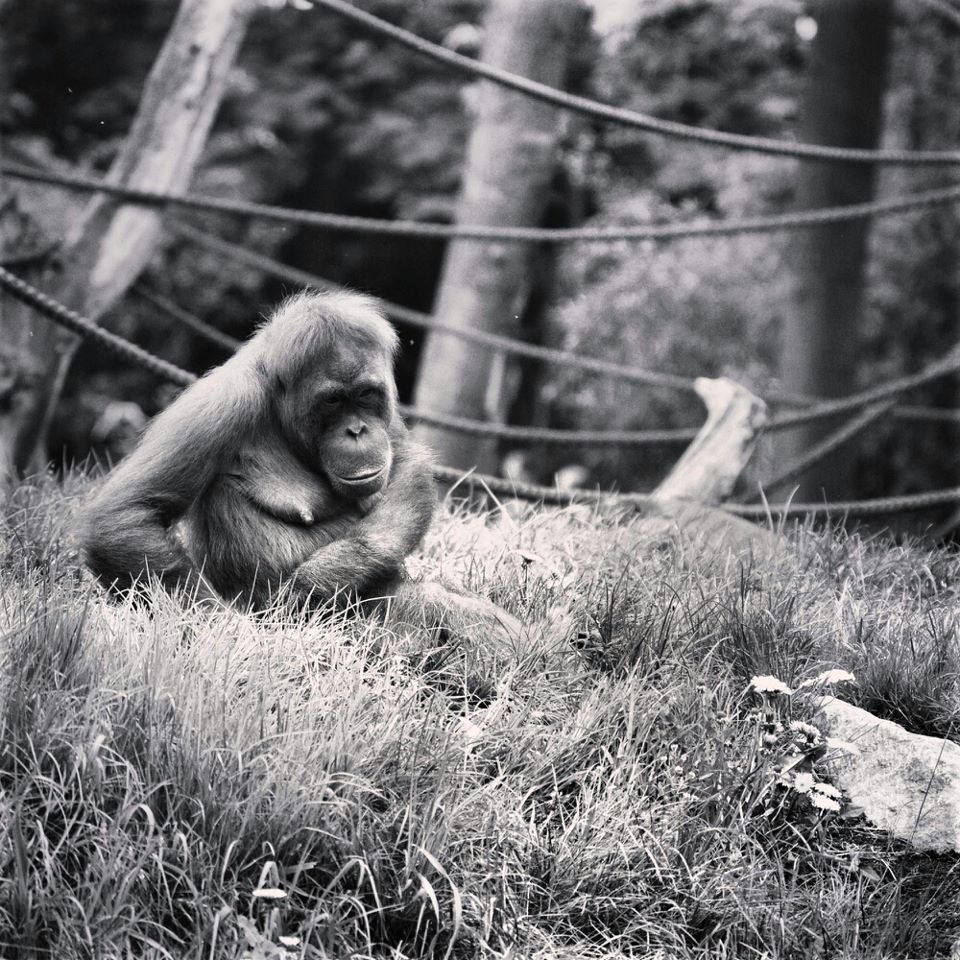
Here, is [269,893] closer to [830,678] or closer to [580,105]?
[830,678]

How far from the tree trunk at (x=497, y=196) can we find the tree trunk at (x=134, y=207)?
1.96 m

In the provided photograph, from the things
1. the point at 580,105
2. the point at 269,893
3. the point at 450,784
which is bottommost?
the point at 269,893

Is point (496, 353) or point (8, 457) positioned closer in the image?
point (8, 457)

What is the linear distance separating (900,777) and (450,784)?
1167mm

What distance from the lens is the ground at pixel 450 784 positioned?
2492mm

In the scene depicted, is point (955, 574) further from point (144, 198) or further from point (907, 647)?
point (144, 198)

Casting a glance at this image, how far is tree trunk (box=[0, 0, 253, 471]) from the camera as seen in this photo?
6055 millimetres

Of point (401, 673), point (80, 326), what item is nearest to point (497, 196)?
point (80, 326)

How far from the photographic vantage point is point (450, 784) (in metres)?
2.76

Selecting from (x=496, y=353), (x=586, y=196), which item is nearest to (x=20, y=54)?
(x=586, y=196)

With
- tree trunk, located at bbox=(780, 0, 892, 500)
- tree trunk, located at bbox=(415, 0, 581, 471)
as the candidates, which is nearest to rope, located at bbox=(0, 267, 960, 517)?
tree trunk, located at bbox=(415, 0, 581, 471)

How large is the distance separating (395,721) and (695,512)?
7.58 feet

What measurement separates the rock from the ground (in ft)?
0.20

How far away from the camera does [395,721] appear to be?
2.87 meters
